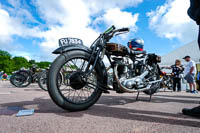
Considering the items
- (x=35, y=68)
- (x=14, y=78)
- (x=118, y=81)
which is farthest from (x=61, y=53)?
(x=35, y=68)

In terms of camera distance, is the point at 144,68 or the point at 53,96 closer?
the point at 53,96

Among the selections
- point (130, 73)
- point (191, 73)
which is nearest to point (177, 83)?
point (191, 73)

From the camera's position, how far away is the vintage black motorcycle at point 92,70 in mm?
1924

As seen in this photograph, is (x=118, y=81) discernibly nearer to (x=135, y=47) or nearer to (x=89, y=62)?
(x=89, y=62)

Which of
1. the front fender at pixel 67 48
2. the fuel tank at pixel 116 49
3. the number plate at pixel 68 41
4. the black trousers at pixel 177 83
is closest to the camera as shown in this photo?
the front fender at pixel 67 48

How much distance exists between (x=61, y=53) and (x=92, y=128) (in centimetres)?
111

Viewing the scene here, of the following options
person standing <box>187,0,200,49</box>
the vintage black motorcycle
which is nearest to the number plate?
the vintage black motorcycle

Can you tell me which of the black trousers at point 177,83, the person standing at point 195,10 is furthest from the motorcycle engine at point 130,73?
the black trousers at point 177,83

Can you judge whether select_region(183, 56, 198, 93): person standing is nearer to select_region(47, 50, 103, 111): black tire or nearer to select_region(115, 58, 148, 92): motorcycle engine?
select_region(115, 58, 148, 92): motorcycle engine

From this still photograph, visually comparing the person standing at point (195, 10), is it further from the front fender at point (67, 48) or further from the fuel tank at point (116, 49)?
the front fender at point (67, 48)

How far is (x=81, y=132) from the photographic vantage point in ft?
4.19

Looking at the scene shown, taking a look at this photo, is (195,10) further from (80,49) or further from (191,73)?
(191,73)

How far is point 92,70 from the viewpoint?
7.21 ft

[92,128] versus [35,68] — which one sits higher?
[35,68]
